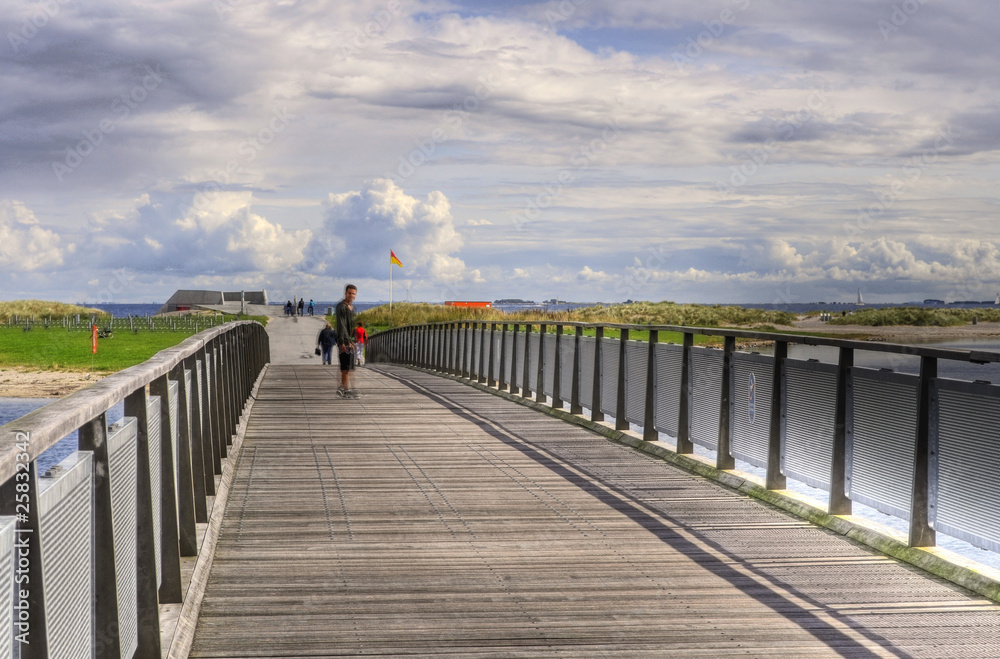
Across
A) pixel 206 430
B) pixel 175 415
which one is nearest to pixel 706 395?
pixel 206 430

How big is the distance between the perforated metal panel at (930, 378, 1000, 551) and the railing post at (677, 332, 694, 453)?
161 inches

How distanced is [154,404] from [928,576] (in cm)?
425

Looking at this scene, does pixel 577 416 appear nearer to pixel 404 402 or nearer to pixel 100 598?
pixel 404 402

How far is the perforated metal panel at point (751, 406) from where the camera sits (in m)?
8.34

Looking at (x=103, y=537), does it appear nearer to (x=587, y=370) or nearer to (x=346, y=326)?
(x=587, y=370)

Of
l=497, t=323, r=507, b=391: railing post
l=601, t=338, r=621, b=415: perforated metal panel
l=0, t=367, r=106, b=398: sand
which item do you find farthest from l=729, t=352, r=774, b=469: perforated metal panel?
l=0, t=367, r=106, b=398: sand

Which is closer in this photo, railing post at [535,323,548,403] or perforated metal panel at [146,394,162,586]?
perforated metal panel at [146,394,162,586]

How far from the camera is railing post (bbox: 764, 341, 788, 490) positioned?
805 centimetres

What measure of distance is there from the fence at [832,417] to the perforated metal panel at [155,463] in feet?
12.6

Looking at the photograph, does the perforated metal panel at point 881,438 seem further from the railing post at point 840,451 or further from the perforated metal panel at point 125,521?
the perforated metal panel at point 125,521

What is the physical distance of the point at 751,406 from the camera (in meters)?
8.64

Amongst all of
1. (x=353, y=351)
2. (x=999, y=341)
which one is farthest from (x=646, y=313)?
(x=353, y=351)

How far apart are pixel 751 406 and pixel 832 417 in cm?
140

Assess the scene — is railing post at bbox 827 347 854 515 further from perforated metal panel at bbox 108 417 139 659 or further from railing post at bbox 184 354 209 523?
perforated metal panel at bbox 108 417 139 659
